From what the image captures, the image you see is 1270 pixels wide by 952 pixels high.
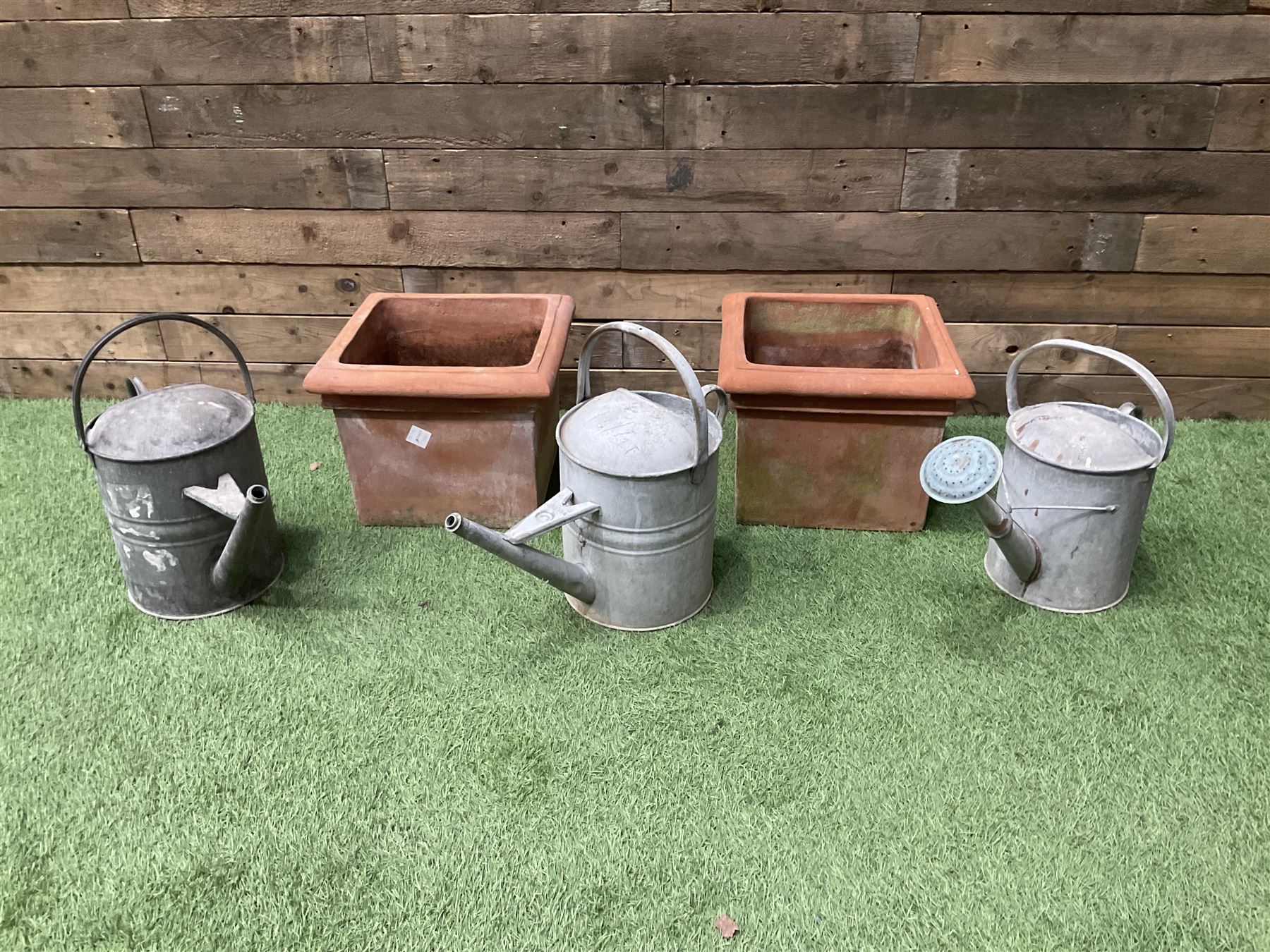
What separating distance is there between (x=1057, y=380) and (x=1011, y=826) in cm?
195

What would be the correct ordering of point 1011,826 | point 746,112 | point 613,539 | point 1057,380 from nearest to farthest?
1. point 1011,826
2. point 613,539
3. point 746,112
4. point 1057,380

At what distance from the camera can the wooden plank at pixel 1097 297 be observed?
3076 mm

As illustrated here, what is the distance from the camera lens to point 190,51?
2865 millimetres

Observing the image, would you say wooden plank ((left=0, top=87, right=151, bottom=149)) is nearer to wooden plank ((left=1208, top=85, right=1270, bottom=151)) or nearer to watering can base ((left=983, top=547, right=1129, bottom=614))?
watering can base ((left=983, top=547, right=1129, bottom=614))

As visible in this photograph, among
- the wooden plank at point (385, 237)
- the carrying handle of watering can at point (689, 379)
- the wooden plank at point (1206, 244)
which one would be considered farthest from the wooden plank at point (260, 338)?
the wooden plank at point (1206, 244)

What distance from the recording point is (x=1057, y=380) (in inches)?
128

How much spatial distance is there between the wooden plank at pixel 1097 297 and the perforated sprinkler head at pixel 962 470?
131cm

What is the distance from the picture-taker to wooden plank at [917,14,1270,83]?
2.67 metres

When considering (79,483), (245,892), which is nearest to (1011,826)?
(245,892)

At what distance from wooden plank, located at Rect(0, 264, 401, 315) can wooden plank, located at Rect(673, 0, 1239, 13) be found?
152 cm

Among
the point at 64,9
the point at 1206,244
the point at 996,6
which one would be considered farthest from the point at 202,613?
the point at 1206,244

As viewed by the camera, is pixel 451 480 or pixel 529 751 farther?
pixel 451 480

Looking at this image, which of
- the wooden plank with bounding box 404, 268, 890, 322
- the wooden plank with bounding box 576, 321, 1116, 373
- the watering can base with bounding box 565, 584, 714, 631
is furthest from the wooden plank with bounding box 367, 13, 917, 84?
the watering can base with bounding box 565, 584, 714, 631

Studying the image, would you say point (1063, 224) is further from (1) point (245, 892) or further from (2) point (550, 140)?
(1) point (245, 892)
